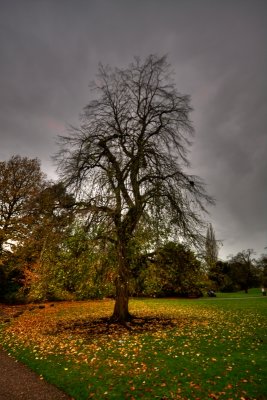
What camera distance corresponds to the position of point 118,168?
1359 cm

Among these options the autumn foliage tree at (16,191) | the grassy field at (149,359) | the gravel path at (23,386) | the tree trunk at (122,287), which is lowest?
the gravel path at (23,386)

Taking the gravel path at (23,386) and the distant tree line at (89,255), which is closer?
the gravel path at (23,386)

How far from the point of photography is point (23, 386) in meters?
7.29

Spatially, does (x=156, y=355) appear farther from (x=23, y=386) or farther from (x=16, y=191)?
(x=16, y=191)

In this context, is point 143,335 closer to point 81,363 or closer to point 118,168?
point 81,363

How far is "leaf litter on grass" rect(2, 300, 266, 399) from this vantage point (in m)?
6.77

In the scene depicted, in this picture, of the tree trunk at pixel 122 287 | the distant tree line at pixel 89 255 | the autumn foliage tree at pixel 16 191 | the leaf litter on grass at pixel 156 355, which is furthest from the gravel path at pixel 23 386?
the autumn foliage tree at pixel 16 191

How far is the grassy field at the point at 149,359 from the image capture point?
22.0 ft

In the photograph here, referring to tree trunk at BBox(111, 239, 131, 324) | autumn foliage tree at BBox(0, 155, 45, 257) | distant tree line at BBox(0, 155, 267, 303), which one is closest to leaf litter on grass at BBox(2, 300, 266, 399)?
tree trunk at BBox(111, 239, 131, 324)

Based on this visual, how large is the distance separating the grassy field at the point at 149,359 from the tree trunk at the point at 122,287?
0.90 metres

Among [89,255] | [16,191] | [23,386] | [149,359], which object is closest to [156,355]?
[149,359]

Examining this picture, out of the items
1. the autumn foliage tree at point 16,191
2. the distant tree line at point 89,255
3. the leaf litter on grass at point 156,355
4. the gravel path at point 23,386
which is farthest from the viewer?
the autumn foliage tree at point 16,191

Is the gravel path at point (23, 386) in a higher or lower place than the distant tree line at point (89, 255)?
lower

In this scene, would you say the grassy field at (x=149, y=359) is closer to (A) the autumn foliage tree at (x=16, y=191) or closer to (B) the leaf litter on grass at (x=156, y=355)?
(B) the leaf litter on grass at (x=156, y=355)
